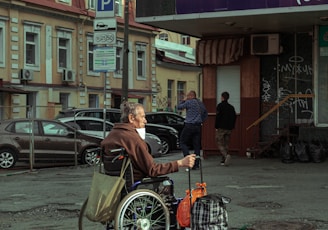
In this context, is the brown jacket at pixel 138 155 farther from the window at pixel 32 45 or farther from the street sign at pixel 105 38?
the window at pixel 32 45

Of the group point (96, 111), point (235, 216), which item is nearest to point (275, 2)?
point (235, 216)

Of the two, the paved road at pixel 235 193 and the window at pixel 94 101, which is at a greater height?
the window at pixel 94 101

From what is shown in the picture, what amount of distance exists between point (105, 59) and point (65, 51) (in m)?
19.2

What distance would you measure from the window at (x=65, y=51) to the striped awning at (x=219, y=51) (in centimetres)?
1680

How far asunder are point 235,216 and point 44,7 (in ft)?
77.7

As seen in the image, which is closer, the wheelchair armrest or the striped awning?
the wheelchair armrest

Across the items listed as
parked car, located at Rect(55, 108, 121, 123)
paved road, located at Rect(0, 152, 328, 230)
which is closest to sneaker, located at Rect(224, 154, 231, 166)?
paved road, located at Rect(0, 152, 328, 230)

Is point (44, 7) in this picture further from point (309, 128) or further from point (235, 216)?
point (235, 216)

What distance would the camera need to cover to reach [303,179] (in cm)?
1047

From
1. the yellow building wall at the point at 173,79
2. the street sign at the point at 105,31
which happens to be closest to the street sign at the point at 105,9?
the street sign at the point at 105,31

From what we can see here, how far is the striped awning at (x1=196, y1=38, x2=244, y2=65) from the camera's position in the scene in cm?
1446

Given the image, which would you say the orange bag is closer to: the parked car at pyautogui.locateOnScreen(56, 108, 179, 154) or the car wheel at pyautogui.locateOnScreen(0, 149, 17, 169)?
the car wheel at pyautogui.locateOnScreen(0, 149, 17, 169)

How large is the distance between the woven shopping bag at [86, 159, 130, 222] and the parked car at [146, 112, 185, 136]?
1577 cm

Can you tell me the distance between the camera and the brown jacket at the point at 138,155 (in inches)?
212
